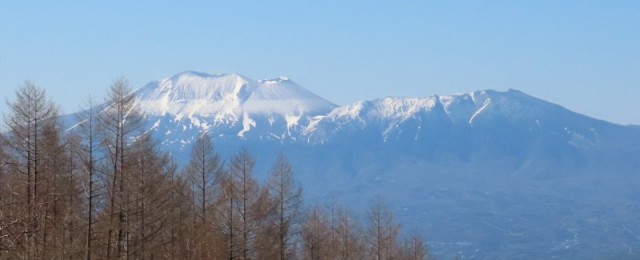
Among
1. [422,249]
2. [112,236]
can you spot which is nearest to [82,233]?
[112,236]

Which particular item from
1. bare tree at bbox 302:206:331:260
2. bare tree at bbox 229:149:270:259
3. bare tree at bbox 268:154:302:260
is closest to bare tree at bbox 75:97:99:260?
bare tree at bbox 229:149:270:259

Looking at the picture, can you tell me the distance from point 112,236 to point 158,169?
3505 millimetres

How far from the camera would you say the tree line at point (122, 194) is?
34.6 metres

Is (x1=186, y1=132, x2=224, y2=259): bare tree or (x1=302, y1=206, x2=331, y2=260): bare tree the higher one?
(x1=186, y1=132, x2=224, y2=259): bare tree

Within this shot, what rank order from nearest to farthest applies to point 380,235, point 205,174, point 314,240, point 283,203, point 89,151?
1. point 89,151
2. point 205,174
3. point 283,203
4. point 380,235
5. point 314,240

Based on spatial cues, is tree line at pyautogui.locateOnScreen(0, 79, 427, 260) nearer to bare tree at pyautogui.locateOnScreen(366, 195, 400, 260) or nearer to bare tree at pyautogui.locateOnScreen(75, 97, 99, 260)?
bare tree at pyautogui.locateOnScreen(75, 97, 99, 260)

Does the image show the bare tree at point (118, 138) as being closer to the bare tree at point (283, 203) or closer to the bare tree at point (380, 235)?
the bare tree at point (283, 203)

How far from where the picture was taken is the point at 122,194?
3519 cm

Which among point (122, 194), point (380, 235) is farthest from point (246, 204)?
point (380, 235)

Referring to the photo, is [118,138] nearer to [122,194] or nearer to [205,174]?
[122,194]

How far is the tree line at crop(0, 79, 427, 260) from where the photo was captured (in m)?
34.6

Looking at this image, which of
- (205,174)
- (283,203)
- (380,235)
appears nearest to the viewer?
(205,174)

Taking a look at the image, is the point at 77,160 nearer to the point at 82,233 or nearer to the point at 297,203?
the point at 82,233

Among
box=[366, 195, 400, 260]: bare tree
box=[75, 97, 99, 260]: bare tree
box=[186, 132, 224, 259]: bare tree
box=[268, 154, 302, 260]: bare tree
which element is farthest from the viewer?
box=[366, 195, 400, 260]: bare tree
